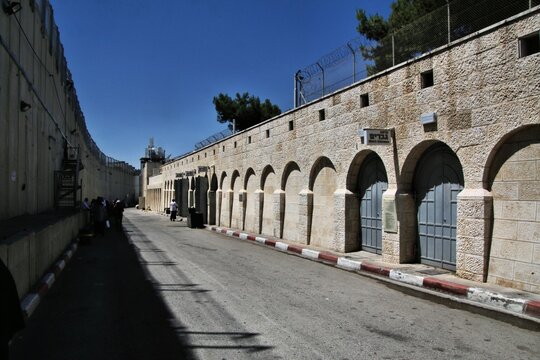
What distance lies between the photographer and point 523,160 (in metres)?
7.79

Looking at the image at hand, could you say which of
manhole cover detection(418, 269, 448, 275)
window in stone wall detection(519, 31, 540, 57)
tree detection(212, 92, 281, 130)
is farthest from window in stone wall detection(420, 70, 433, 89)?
tree detection(212, 92, 281, 130)

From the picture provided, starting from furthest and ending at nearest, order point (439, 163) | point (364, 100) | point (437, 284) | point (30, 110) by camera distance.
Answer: point (30, 110) < point (364, 100) < point (439, 163) < point (437, 284)

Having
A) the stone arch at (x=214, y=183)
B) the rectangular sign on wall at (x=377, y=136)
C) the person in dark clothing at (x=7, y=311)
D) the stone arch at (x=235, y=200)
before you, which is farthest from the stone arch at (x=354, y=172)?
the stone arch at (x=214, y=183)

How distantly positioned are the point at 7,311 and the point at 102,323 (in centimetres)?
288

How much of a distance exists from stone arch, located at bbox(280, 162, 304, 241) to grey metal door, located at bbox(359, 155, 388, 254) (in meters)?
3.61

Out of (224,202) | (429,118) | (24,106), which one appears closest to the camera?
(429,118)

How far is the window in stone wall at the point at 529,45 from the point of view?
24.6 feet

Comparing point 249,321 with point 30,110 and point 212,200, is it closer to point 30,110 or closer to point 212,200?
point 30,110

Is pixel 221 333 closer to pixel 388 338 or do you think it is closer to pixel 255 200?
pixel 388 338

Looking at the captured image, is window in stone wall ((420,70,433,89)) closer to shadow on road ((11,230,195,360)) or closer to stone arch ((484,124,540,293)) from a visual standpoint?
stone arch ((484,124,540,293))

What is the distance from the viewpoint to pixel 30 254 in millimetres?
7492

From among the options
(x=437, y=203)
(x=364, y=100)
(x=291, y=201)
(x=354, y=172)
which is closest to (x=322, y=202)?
(x=354, y=172)

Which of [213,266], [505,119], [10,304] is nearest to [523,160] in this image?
[505,119]

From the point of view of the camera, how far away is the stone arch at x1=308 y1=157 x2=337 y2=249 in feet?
46.4
